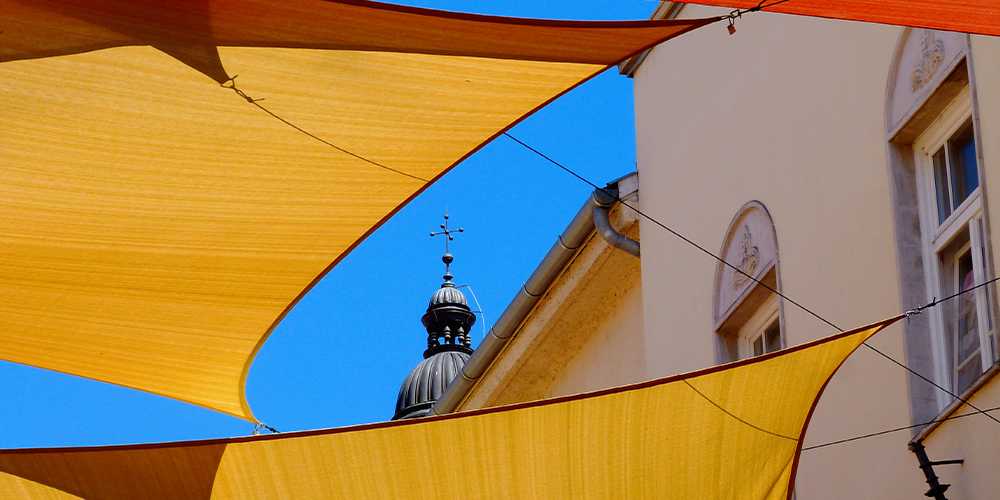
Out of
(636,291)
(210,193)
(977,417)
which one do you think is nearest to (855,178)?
(977,417)

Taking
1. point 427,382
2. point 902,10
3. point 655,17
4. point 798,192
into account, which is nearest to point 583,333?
point 655,17

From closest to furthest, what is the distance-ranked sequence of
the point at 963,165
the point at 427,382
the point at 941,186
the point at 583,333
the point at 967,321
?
1. the point at 967,321
2. the point at 963,165
3. the point at 941,186
4. the point at 583,333
5. the point at 427,382

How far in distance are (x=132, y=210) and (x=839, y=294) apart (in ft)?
13.2

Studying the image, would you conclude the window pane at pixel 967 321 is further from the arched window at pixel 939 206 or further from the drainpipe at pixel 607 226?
the drainpipe at pixel 607 226

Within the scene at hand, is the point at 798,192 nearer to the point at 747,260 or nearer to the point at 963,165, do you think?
the point at 747,260

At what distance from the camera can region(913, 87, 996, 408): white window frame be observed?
788 centimetres

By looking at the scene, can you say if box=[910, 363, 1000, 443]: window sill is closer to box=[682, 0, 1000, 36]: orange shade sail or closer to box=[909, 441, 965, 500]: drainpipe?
box=[909, 441, 965, 500]: drainpipe

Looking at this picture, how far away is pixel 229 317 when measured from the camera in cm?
734

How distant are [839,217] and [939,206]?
883mm

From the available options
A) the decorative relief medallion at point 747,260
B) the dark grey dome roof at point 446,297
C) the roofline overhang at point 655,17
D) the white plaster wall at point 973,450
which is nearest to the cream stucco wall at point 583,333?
the roofline overhang at point 655,17

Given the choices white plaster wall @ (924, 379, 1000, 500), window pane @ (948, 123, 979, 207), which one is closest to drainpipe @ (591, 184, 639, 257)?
window pane @ (948, 123, 979, 207)

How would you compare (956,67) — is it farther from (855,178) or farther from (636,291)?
(636,291)

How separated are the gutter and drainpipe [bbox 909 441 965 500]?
4.60m

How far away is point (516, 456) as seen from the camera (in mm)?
7078
